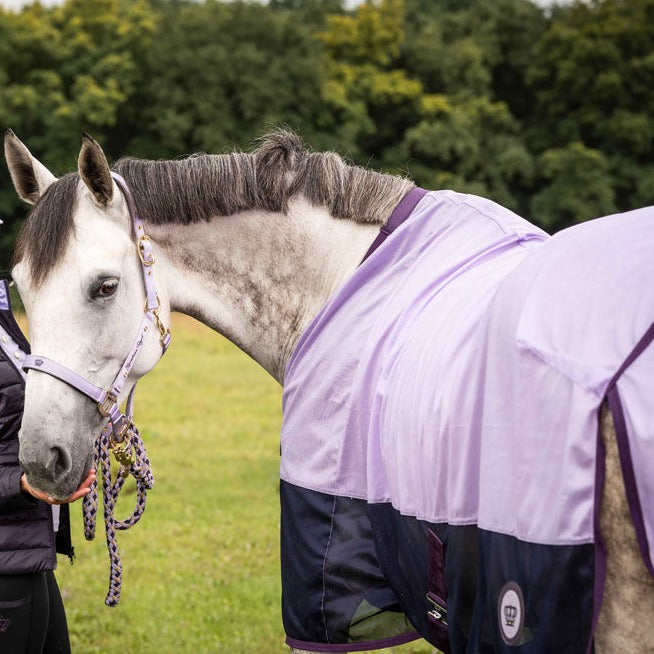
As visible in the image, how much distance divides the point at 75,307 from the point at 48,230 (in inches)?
9.8

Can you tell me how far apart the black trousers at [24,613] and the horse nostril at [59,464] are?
0.62 m

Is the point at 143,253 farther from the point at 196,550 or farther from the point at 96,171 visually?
the point at 196,550

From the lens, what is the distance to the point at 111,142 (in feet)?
108

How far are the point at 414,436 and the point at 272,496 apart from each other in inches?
219

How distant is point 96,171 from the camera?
2.55 metres

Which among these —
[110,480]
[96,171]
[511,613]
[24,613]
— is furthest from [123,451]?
[511,613]

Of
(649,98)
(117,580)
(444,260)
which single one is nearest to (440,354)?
(444,260)

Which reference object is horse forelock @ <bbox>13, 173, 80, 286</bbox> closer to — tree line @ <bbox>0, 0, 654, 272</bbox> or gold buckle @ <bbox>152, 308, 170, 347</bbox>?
gold buckle @ <bbox>152, 308, 170, 347</bbox>

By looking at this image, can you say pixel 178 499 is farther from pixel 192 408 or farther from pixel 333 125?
pixel 333 125

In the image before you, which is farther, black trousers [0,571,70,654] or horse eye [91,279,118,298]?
black trousers [0,571,70,654]

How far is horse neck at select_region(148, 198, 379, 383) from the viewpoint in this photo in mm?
2861

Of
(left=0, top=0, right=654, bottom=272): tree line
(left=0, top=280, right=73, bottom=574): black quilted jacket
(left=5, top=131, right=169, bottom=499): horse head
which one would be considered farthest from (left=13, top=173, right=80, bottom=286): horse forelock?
(left=0, top=0, right=654, bottom=272): tree line

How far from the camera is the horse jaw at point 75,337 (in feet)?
8.09

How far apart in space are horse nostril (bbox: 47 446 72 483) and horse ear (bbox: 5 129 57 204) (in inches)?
31.3
